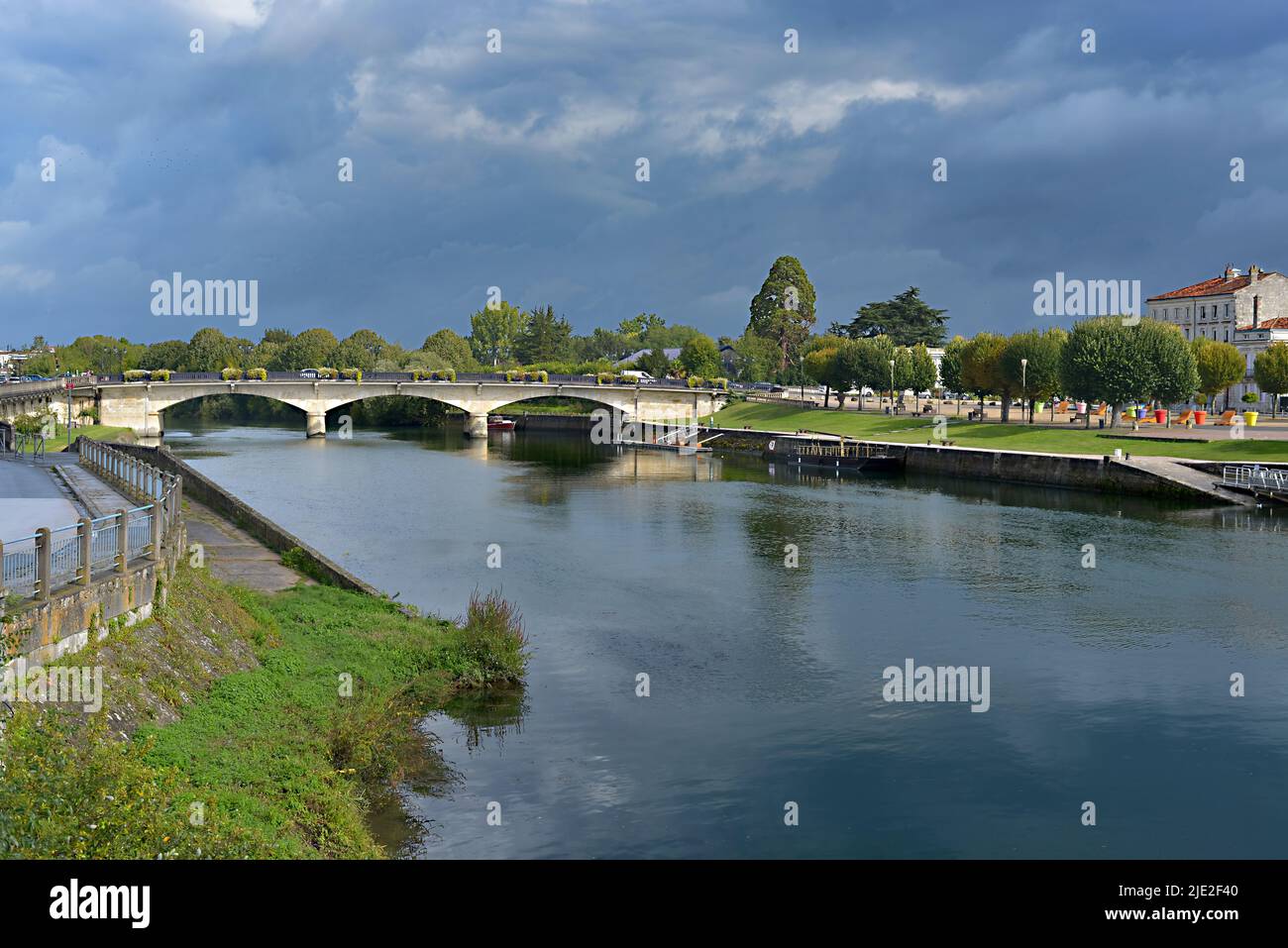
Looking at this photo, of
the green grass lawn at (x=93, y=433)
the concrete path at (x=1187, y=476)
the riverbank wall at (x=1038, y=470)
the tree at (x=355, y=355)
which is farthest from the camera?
the tree at (x=355, y=355)

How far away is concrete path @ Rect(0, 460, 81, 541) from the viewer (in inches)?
1118

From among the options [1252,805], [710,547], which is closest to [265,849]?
[1252,805]

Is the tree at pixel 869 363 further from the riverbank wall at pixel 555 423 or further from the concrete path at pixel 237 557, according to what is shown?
the concrete path at pixel 237 557

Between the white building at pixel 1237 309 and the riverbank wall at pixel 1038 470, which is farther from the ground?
the white building at pixel 1237 309

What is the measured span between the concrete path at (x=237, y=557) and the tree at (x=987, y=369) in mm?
80029

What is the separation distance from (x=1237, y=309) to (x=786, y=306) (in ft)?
233

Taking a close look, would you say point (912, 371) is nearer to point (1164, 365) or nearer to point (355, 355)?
point (1164, 365)

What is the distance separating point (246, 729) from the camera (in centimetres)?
1930

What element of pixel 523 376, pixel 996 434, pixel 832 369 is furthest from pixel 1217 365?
pixel 523 376

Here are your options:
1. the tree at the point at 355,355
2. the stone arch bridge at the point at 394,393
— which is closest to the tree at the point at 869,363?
the stone arch bridge at the point at 394,393

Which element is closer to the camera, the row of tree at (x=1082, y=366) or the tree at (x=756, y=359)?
the row of tree at (x=1082, y=366)

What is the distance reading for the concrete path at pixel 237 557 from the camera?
31641mm
